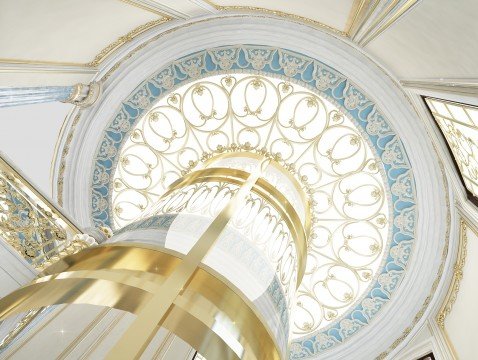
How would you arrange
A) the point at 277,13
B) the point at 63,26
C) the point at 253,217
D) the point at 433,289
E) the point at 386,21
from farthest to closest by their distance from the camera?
the point at 433,289 < the point at 277,13 < the point at 63,26 < the point at 253,217 < the point at 386,21

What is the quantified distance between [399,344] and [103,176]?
4749 millimetres

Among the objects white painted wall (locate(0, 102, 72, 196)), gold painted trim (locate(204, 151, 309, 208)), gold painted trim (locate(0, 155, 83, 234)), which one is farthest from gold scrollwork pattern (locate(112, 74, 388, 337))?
gold painted trim (locate(0, 155, 83, 234))

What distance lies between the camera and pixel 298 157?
6.09m

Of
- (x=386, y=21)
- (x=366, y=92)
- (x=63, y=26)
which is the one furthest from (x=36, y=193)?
(x=366, y=92)

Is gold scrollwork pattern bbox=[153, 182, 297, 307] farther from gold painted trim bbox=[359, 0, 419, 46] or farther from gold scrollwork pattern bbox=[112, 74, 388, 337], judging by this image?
gold scrollwork pattern bbox=[112, 74, 388, 337]

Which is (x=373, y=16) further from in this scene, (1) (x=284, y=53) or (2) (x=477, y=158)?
(1) (x=284, y=53)

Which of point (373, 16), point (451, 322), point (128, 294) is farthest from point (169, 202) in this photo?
point (451, 322)

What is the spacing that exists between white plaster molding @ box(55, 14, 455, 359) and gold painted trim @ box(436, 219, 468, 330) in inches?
9.2

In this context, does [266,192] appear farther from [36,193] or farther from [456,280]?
[456,280]

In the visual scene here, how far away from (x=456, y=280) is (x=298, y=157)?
A: 257 cm

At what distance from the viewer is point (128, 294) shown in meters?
2.14

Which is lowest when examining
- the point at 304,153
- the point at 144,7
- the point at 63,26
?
the point at 63,26

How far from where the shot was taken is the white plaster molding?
507 centimetres

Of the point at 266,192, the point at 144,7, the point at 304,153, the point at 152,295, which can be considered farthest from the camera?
the point at 304,153
